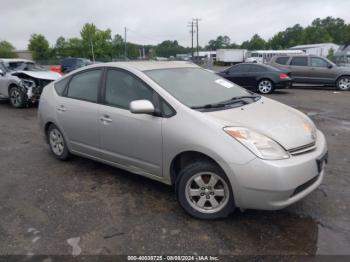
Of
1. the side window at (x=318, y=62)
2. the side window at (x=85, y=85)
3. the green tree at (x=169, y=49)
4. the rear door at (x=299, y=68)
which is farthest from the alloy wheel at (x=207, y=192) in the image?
the green tree at (x=169, y=49)

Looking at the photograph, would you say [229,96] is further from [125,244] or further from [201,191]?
[125,244]

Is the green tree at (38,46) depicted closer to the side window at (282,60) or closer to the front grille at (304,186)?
the side window at (282,60)

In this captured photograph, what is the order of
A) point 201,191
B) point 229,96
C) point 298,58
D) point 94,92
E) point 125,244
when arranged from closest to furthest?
point 125,244 < point 201,191 < point 229,96 < point 94,92 < point 298,58

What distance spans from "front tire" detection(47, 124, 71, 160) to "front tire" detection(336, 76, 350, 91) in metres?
13.4

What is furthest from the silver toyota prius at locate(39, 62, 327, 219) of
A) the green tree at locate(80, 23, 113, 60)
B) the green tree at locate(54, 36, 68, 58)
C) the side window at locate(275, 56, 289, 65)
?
the green tree at locate(54, 36, 68, 58)

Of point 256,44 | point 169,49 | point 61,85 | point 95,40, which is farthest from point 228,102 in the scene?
point 256,44

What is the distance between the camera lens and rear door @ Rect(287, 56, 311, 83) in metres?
14.9

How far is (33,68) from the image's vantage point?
11594 mm

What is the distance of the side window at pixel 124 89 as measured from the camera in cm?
371

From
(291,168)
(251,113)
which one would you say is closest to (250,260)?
(291,168)

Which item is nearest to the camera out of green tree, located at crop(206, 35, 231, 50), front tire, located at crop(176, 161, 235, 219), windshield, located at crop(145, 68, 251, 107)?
front tire, located at crop(176, 161, 235, 219)

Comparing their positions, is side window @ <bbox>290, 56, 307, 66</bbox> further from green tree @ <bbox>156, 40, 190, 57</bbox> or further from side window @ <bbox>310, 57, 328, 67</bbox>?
green tree @ <bbox>156, 40, 190, 57</bbox>

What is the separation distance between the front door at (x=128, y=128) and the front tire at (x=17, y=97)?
7.00 m

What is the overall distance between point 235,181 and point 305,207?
1.10 m
